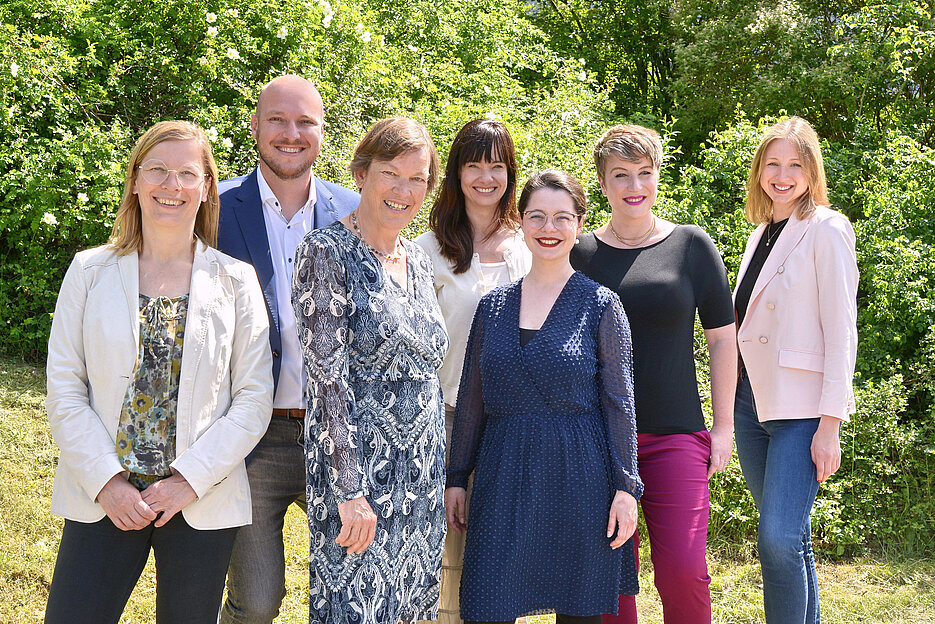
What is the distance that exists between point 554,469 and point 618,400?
0.30m

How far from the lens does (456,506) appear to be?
2928mm

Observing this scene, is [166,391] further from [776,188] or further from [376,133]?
[776,188]

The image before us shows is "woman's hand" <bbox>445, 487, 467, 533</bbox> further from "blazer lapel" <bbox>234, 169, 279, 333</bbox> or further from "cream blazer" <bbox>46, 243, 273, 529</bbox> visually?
"blazer lapel" <bbox>234, 169, 279, 333</bbox>

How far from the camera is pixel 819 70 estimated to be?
9852mm

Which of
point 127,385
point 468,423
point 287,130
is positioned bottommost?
point 468,423

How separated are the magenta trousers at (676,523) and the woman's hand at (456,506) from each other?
60 cm

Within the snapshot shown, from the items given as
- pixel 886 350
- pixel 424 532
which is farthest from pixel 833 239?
pixel 886 350

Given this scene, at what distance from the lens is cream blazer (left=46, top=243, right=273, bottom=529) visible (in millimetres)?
2461

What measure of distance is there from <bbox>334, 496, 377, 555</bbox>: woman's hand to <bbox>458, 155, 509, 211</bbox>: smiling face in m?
1.32

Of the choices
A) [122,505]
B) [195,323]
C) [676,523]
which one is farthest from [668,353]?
[122,505]

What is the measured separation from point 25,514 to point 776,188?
13.9 feet

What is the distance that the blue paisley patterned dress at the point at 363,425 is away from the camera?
247 centimetres

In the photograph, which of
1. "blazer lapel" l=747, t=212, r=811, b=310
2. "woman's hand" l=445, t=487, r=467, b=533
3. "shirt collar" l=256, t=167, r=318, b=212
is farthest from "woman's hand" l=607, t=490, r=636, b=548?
"shirt collar" l=256, t=167, r=318, b=212

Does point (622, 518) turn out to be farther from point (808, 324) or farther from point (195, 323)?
point (195, 323)
